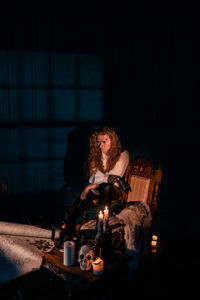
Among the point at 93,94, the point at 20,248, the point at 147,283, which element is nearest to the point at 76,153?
the point at 93,94

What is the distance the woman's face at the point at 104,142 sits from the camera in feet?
10.8

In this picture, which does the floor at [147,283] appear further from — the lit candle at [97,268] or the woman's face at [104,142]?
the woman's face at [104,142]

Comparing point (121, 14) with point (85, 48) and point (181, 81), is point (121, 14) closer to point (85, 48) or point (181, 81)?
point (85, 48)

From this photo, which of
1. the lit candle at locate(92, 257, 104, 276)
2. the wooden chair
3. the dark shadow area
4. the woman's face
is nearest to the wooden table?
the lit candle at locate(92, 257, 104, 276)

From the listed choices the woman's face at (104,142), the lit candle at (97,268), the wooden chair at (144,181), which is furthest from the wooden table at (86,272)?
the woman's face at (104,142)

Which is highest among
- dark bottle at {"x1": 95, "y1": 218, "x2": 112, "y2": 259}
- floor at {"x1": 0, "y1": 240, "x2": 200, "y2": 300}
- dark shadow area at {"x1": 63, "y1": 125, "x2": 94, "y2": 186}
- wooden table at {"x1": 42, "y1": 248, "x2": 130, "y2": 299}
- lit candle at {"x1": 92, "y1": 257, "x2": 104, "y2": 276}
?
dark shadow area at {"x1": 63, "y1": 125, "x2": 94, "y2": 186}

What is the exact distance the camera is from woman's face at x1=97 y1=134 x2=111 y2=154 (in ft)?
10.8

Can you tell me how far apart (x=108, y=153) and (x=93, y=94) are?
46.8 inches

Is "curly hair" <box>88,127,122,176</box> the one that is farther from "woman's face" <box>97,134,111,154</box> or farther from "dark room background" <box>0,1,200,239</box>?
"dark room background" <box>0,1,200,239</box>

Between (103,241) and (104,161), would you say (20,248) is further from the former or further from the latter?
(104,161)

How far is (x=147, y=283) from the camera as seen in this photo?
9.42 feet

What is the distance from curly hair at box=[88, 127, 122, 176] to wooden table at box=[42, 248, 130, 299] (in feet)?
3.97

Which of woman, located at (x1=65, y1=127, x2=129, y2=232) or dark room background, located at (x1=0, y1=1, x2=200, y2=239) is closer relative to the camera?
woman, located at (x1=65, y1=127, x2=129, y2=232)

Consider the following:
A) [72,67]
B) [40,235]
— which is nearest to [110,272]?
[40,235]
